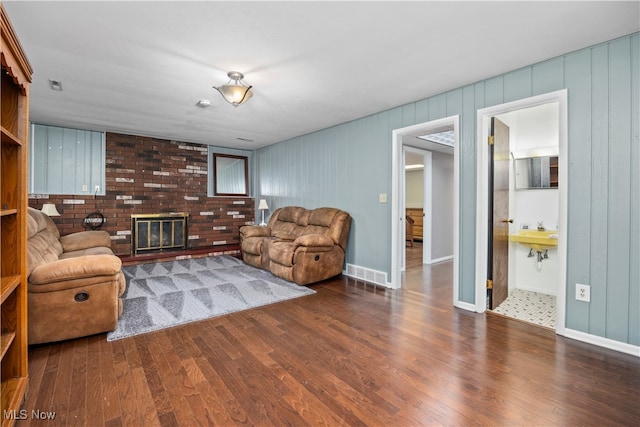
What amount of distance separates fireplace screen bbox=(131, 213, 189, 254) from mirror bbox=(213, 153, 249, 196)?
1.02m

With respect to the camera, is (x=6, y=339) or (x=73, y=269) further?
(x=73, y=269)

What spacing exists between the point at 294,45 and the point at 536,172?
3418 millimetres

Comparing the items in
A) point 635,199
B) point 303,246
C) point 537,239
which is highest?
point 635,199

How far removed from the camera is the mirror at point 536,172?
3727mm

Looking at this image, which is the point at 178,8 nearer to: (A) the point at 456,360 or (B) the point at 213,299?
(B) the point at 213,299

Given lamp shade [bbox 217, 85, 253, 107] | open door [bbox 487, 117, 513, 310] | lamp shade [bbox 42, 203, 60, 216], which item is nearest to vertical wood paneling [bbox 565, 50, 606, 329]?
open door [bbox 487, 117, 513, 310]

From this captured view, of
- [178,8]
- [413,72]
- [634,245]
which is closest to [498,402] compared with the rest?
[634,245]

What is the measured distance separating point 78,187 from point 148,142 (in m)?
1.40

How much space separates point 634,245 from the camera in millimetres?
2193

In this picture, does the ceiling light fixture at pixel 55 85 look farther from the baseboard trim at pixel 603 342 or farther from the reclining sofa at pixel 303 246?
the baseboard trim at pixel 603 342

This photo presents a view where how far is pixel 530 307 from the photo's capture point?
127 inches

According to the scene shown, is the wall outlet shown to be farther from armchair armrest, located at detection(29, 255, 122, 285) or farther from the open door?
armchair armrest, located at detection(29, 255, 122, 285)

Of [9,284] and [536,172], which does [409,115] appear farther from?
[9,284]

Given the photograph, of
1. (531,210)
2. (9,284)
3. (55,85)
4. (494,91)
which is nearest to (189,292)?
(9,284)
